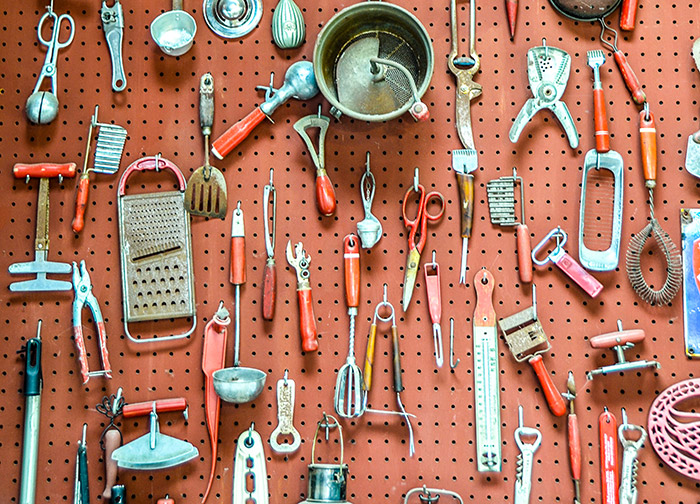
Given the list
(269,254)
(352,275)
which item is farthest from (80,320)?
(352,275)

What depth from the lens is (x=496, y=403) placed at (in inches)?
79.3

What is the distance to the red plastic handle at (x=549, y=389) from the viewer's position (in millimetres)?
1995

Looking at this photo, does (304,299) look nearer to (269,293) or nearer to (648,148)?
(269,293)

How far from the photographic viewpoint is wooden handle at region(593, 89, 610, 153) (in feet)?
6.77

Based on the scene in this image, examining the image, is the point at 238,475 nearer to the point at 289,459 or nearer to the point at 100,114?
the point at 289,459

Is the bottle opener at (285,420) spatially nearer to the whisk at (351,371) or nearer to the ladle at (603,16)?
the whisk at (351,371)

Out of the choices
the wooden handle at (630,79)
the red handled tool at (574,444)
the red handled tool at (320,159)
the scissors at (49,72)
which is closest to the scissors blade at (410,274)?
the red handled tool at (320,159)

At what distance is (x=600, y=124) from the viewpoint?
2.06 metres

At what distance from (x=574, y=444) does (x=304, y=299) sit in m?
0.87

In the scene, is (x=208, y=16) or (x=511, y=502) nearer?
(x=511, y=502)

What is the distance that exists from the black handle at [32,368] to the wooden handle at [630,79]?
1893 mm

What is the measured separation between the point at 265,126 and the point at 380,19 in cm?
46

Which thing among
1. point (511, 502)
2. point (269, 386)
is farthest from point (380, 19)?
point (511, 502)

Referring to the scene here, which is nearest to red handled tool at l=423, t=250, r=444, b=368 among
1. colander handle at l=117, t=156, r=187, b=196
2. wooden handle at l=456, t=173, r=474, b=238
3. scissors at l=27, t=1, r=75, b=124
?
wooden handle at l=456, t=173, r=474, b=238
